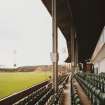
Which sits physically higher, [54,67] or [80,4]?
[80,4]

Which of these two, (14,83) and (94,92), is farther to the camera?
(14,83)

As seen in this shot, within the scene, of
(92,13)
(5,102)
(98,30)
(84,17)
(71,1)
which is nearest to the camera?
(5,102)

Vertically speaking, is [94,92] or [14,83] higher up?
[94,92]

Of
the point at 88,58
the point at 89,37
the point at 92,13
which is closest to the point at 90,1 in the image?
the point at 92,13

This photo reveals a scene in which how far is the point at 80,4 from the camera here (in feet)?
66.4

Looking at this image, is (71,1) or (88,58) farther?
(88,58)

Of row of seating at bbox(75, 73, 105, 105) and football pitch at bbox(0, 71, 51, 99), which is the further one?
football pitch at bbox(0, 71, 51, 99)

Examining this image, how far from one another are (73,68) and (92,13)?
1644 centimetres

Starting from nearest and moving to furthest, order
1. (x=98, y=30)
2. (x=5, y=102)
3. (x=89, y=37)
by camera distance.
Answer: (x=5, y=102), (x=98, y=30), (x=89, y=37)

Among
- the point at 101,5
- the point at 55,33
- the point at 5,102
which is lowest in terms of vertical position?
the point at 5,102

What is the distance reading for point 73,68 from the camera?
38812mm

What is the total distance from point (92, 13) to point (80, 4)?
2.83 m

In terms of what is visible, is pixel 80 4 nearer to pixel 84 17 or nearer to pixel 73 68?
pixel 84 17

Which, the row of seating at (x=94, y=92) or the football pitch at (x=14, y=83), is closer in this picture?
the row of seating at (x=94, y=92)
